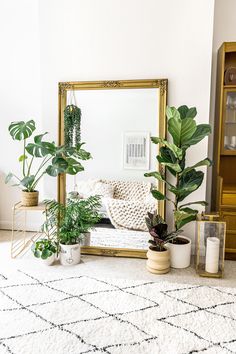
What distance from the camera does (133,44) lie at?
315 cm

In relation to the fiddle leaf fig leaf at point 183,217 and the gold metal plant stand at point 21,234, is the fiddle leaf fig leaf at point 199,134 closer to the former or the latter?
the fiddle leaf fig leaf at point 183,217

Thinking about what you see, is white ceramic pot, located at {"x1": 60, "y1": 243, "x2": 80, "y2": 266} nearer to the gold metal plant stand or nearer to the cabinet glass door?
the gold metal plant stand

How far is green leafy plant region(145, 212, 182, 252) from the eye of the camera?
277 cm

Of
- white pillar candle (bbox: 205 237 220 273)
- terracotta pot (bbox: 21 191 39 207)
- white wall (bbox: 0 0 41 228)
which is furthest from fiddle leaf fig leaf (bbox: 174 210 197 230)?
white wall (bbox: 0 0 41 228)

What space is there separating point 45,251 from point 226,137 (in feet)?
6.89

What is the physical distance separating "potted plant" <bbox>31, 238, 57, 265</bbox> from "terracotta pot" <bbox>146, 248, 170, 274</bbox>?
2.95ft

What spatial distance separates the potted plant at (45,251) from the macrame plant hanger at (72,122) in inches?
39.3

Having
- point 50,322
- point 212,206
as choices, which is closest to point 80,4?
point 212,206

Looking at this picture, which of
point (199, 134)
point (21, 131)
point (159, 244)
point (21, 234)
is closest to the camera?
point (199, 134)

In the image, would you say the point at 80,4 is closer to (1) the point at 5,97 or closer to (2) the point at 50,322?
(1) the point at 5,97

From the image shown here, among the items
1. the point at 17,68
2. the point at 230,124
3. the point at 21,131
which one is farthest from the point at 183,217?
the point at 17,68

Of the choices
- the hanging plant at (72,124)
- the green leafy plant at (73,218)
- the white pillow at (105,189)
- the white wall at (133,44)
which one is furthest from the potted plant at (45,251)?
the white wall at (133,44)

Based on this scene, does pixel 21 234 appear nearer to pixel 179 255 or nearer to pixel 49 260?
pixel 49 260

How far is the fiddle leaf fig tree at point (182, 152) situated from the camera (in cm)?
267
